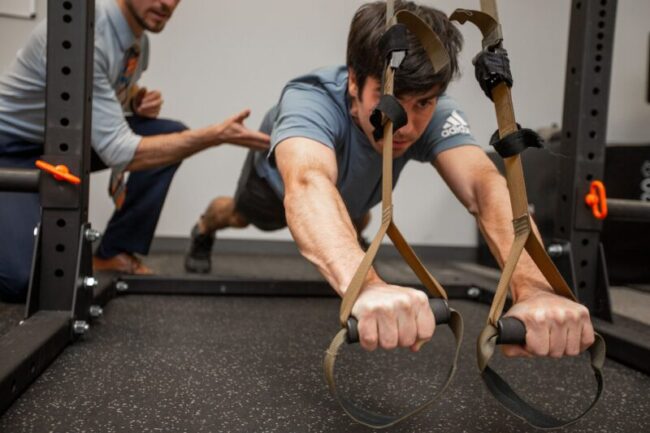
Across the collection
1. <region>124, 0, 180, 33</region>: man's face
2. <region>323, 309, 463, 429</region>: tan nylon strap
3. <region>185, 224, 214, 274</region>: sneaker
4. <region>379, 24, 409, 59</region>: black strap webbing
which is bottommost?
<region>185, 224, 214, 274</region>: sneaker

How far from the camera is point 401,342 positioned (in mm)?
577

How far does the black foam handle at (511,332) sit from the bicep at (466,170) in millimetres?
554

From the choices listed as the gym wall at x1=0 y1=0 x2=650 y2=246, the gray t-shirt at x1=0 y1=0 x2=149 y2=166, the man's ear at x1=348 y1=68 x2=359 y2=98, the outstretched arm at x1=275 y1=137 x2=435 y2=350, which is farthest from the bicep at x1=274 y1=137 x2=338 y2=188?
the gym wall at x1=0 y1=0 x2=650 y2=246

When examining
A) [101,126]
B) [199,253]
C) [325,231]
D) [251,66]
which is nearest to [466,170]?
[325,231]

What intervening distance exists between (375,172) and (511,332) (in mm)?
784

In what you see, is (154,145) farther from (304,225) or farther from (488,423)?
(488,423)

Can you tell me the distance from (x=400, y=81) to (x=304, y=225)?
1.03 feet

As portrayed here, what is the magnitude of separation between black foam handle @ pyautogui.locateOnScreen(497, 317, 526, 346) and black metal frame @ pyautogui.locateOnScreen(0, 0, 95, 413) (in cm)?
83

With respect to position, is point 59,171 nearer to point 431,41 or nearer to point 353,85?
point 353,85

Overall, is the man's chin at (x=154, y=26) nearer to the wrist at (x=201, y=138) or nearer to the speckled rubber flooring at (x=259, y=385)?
A: the wrist at (x=201, y=138)

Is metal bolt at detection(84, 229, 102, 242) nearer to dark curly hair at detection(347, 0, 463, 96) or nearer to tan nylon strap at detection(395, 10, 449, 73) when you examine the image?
dark curly hair at detection(347, 0, 463, 96)

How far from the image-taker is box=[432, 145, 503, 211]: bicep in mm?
1159

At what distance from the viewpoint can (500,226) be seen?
1020 mm

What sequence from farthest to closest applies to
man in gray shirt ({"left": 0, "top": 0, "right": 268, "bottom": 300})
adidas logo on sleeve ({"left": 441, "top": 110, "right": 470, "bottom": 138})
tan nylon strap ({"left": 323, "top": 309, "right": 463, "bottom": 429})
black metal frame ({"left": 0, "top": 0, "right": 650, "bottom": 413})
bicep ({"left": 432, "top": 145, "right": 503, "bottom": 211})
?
1. man in gray shirt ({"left": 0, "top": 0, "right": 268, "bottom": 300})
2. adidas logo on sleeve ({"left": 441, "top": 110, "right": 470, "bottom": 138})
3. bicep ({"left": 432, "top": 145, "right": 503, "bottom": 211})
4. black metal frame ({"left": 0, "top": 0, "right": 650, "bottom": 413})
5. tan nylon strap ({"left": 323, "top": 309, "right": 463, "bottom": 429})
